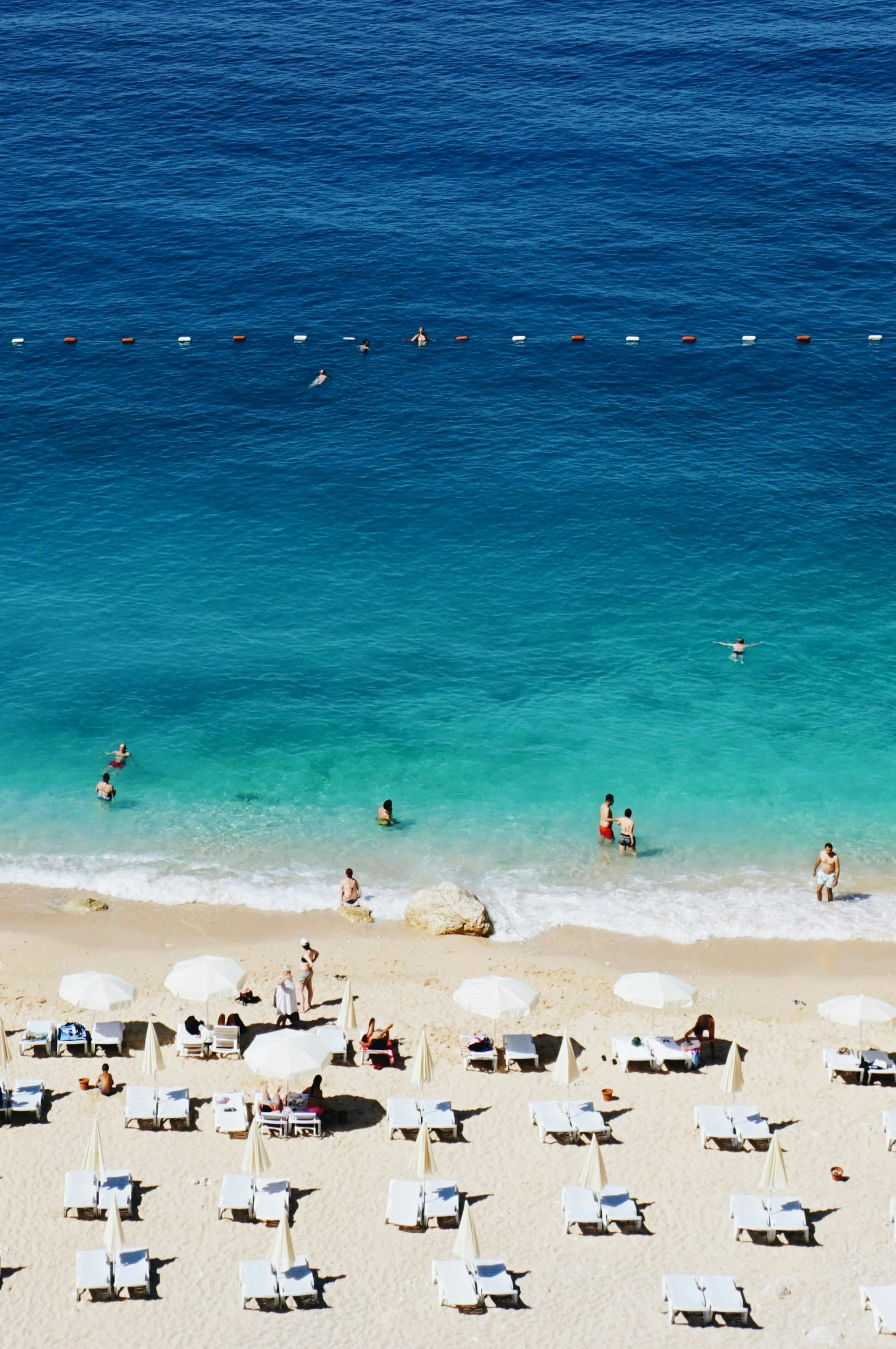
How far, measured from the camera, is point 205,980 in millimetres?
32125

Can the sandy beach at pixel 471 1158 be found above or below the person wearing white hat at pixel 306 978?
below

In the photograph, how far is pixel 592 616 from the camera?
5234 cm

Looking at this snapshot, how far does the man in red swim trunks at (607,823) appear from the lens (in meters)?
41.0

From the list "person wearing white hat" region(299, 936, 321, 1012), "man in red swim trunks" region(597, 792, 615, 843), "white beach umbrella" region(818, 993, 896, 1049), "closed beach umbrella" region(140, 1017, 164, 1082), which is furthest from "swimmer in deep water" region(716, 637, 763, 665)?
"closed beach umbrella" region(140, 1017, 164, 1082)

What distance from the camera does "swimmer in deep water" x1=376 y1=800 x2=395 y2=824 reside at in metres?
41.7

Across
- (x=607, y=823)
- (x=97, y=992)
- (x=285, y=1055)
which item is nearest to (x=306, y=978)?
(x=285, y=1055)

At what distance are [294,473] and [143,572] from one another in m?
9.30

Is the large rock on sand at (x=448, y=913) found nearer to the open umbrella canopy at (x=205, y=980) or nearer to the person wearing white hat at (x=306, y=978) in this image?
the person wearing white hat at (x=306, y=978)

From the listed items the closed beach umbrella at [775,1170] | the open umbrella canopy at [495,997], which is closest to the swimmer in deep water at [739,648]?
the open umbrella canopy at [495,997]

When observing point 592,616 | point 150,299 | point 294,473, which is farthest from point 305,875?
point 150,299

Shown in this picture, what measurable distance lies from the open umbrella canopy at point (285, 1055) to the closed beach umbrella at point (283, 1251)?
4.24 m

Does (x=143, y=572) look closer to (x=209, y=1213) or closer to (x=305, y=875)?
(x=305, y=875)

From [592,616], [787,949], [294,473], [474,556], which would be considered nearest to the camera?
[787,949]

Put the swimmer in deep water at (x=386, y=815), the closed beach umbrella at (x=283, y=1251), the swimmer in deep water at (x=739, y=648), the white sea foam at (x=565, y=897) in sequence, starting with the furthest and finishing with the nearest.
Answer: the swimmer in deep water at (x=739, y=648) → the swimmer in deep water at (x=386, y=815) → the white sea foam at (x=565, y=897) → the closed beach umbrella at (x=283, y=1251)
